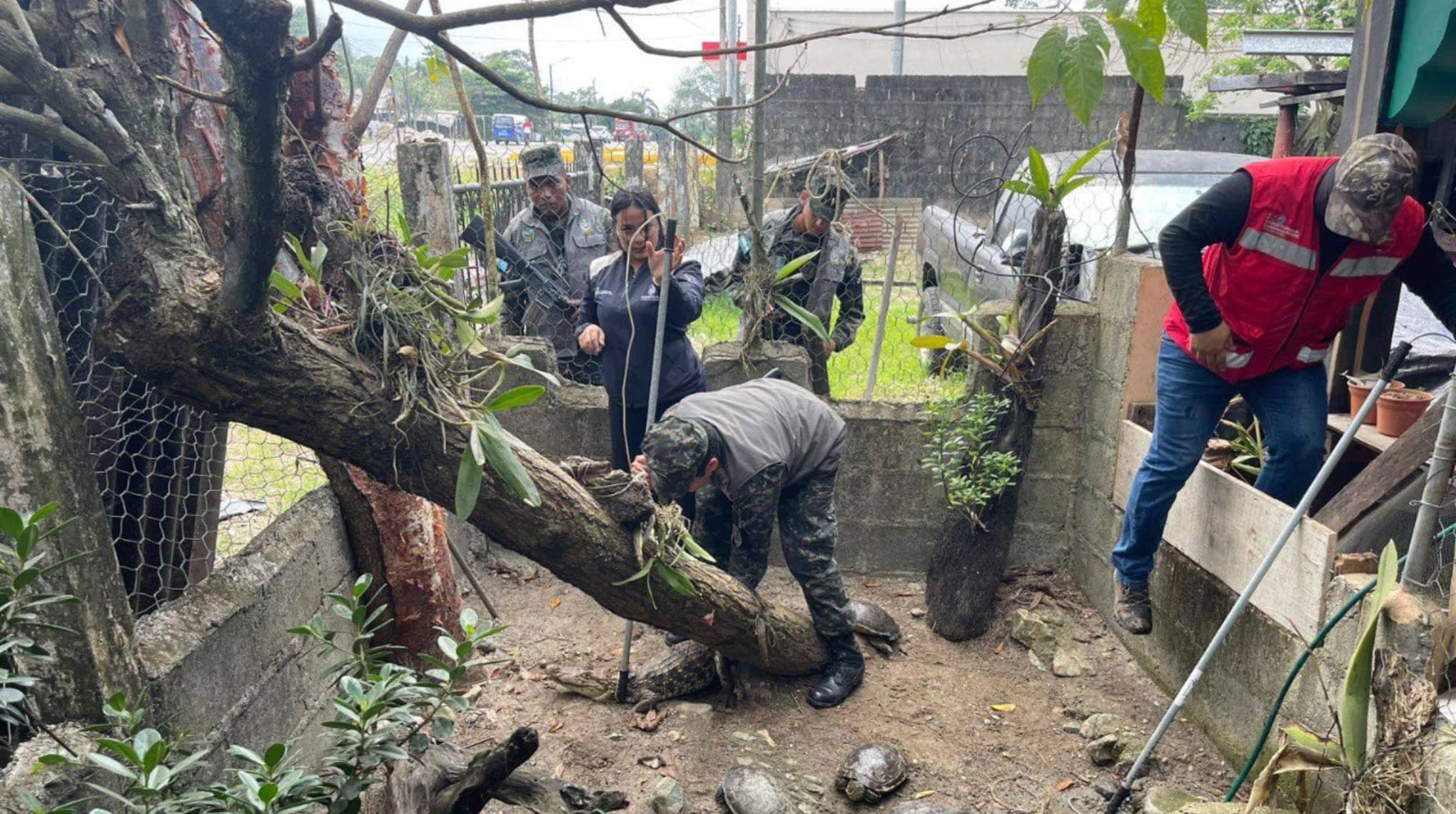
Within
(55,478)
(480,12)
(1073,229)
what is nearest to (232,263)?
(55,478)

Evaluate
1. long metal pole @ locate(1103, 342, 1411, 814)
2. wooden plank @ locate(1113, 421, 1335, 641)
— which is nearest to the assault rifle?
wooden plank @ locate(1113, 421, 1335, 641)

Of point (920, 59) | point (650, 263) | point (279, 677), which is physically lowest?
point (279, 677)

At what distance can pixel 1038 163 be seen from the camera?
4.14 meters

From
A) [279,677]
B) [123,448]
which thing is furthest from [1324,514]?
[123,448]

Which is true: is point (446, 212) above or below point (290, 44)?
below

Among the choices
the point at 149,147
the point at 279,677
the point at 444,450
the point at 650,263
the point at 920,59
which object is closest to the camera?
the point at 149,147

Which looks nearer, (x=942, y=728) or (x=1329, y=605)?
(x=1329, y=605)

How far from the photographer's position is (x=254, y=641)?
9.82ft

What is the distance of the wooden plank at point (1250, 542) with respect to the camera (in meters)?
3.00

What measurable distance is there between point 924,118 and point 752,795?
11.9 metres

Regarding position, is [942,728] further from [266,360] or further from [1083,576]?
[266,360]

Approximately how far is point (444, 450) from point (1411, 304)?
15.9ft

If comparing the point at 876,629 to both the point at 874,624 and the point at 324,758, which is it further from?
the point at 324,758

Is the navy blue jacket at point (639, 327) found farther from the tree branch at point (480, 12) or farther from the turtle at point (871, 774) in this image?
the tree branch at point (480, 12)
